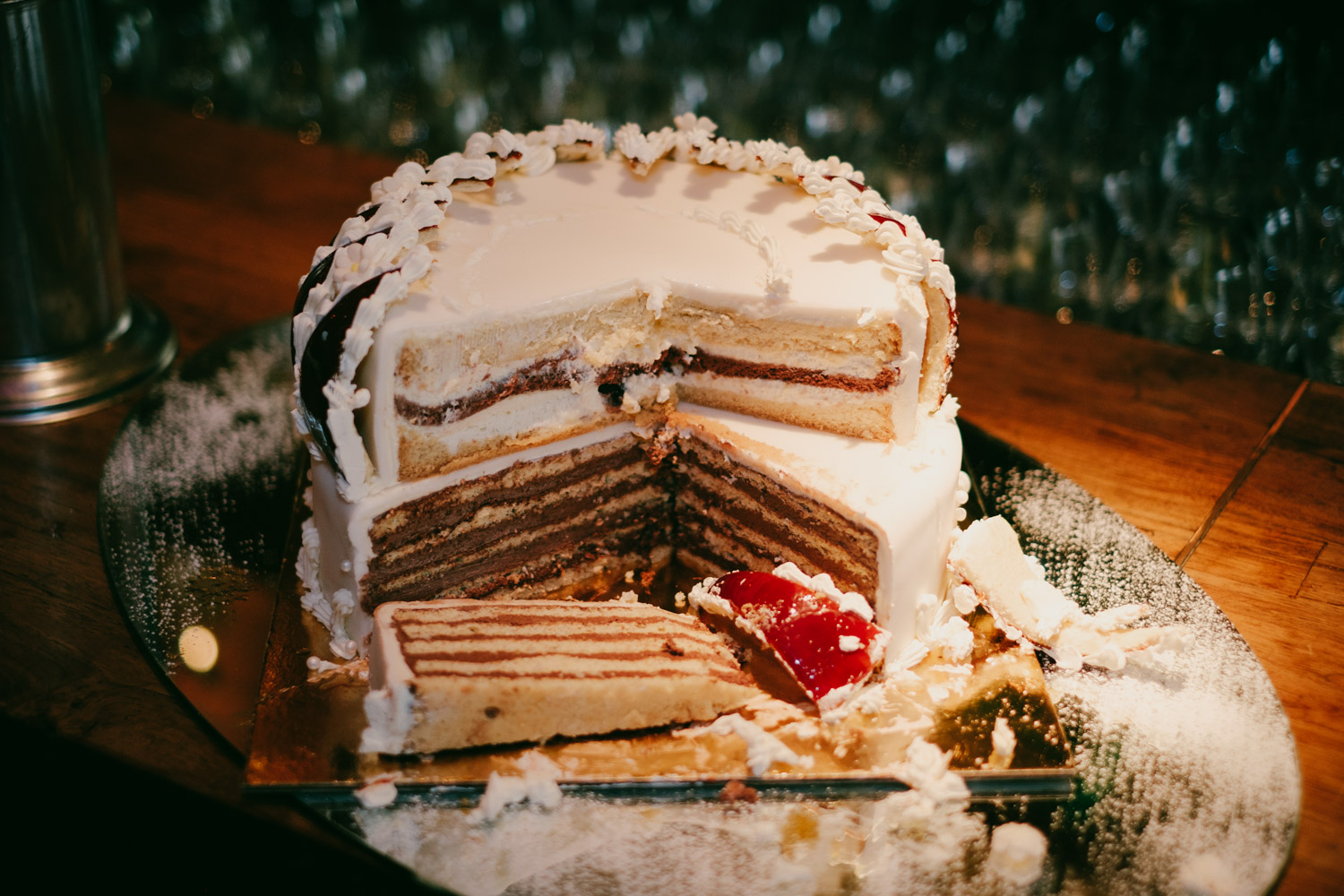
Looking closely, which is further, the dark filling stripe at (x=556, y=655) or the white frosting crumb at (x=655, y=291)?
the white frosting crumb at (x=655, y=291)

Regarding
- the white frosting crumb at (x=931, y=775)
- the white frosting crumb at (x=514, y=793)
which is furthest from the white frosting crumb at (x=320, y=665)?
the white frosting crumb at (x=931, y=775)

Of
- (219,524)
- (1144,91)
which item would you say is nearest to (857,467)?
Result: (219,524)

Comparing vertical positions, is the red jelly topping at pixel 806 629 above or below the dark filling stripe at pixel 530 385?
below

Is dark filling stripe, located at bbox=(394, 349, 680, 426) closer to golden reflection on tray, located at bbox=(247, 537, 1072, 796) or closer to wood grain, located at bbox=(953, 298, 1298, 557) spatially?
golden reflection on tray, located at bbox=(247, 537, 1072, 796)

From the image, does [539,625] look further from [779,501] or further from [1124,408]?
[1124,408]

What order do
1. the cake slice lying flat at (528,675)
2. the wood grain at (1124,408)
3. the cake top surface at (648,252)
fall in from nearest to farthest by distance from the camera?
1. the cake slice lying flat at (528,675)
2. the cake top surface at (648,252)
3. the wood grain at (1124,408)

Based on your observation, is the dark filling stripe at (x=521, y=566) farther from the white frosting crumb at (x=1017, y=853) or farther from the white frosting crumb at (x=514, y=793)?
the white frosting crumb at (x=1017, y=853)
